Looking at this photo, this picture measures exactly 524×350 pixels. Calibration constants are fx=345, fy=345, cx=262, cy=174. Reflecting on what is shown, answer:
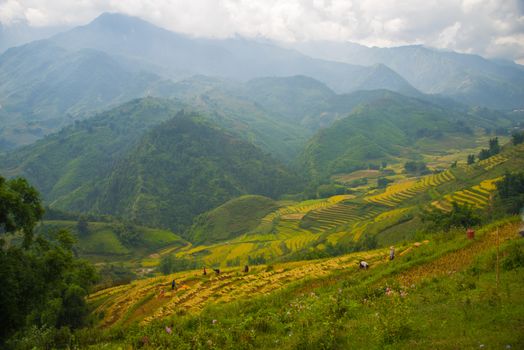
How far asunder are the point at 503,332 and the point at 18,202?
81.6 feet

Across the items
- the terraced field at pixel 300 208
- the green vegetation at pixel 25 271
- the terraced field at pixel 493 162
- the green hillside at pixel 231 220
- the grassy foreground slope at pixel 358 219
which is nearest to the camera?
the green vegetation at pixel 25 271

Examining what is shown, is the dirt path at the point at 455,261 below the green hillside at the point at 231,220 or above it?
above

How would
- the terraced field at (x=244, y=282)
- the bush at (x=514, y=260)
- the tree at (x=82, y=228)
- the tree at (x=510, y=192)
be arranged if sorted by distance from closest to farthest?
the bush at (x=514, y=260)
the terraced field at (x=244, y=282)
the tree at (x=510, y=192)
the tree at (x=82, y=228)

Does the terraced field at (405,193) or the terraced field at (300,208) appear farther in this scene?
the terraced field at (300,208)

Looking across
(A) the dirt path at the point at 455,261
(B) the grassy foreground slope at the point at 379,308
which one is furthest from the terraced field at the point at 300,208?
(A) the dirt path at the point at 455,261

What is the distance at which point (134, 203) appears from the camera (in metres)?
171

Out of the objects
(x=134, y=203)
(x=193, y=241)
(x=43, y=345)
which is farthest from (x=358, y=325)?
(x=134, y=203)

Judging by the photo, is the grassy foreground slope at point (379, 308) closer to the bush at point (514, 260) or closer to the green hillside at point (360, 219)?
the bush at point (514, 260)

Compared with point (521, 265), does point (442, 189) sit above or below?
below

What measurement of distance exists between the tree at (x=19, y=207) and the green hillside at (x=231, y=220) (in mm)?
109970

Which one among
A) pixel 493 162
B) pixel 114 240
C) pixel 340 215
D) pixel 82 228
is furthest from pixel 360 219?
pixel 82 228

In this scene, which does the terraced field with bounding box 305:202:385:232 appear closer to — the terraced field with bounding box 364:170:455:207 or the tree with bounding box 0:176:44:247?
the terraced field with bounding box 364:170:455:207

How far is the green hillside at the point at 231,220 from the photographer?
13500 centimetres

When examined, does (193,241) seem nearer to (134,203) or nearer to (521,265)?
(134,203)
